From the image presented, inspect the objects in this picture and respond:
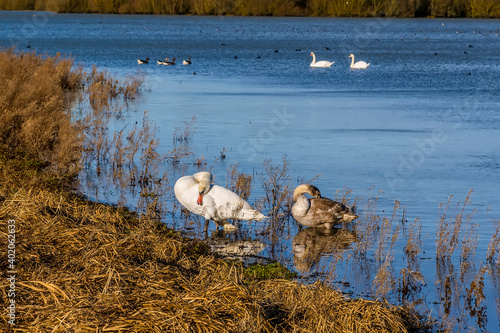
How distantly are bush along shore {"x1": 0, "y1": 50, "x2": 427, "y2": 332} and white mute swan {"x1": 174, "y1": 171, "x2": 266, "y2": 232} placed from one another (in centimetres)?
86

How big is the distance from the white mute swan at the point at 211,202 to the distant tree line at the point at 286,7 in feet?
334

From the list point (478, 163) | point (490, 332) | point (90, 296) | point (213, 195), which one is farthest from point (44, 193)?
point (478, 163)

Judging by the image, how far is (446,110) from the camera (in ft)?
79.9

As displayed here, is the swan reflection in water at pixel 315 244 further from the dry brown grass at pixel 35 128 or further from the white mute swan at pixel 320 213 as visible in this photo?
the dry brown grass at pixel 35 128

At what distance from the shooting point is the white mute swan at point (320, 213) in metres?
11.2

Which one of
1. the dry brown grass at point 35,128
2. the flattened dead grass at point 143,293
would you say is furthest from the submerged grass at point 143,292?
the dry brown grass at point 35,128

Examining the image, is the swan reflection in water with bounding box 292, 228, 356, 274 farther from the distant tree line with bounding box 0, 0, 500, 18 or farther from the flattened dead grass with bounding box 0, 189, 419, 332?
the distant tree line with bounding box 0, 0, 500, 18

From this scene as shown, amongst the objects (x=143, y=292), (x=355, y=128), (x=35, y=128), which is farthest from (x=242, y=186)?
(x=355, y=128)

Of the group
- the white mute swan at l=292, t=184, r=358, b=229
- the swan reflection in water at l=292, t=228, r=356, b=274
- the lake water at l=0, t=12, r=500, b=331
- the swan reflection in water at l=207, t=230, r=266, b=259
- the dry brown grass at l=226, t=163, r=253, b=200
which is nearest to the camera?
the swan reflection in water at l=292, t=228, r=356, b=274

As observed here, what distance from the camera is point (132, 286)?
21.2 feet

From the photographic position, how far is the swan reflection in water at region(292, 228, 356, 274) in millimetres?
9685


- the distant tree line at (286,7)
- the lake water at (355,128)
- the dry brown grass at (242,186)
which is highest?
the dry brown grass at (242,186)

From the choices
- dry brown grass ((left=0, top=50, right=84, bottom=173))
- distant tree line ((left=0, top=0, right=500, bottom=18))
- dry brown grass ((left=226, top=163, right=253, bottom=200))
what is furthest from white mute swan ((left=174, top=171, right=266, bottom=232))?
distant tree line ((left=0, top=0, right=500, bottom=18))

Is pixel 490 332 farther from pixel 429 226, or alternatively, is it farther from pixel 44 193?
pixel 44 193
